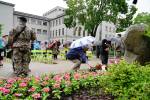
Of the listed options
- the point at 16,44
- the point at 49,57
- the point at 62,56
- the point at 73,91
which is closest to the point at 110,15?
the point at 62,56

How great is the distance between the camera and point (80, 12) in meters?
49.2

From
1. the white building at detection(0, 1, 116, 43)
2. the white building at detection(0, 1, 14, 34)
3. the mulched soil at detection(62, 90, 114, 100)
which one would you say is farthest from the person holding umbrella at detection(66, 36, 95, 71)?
the white building at detection(0, 1, 116, 43)

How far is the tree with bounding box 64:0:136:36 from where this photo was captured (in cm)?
4794

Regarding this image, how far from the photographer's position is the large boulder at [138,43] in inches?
380

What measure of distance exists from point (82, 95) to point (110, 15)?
4255cm

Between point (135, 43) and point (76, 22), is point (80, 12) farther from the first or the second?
point (135, 43)

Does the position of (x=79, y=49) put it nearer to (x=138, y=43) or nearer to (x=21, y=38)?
(x=21, y=38)

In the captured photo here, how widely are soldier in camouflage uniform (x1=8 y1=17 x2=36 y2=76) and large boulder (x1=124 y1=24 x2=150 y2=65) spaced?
3335 mm

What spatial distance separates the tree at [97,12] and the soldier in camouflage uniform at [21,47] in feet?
118

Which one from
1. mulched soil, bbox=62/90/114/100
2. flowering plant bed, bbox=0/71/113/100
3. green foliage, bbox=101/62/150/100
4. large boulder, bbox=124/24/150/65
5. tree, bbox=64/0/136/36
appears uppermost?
tree, bbox=64/0/136/36

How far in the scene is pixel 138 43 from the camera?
9.81 m

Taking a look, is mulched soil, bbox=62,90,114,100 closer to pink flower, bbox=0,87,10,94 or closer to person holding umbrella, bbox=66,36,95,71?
pink flower, bbox=0,87,10,94

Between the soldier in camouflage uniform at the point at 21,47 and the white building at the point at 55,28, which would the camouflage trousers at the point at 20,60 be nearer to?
the soldier in camouflage uniform at the point at 21,47

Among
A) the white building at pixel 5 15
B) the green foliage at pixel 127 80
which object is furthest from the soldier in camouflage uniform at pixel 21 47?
the white building at pixel 5 15
